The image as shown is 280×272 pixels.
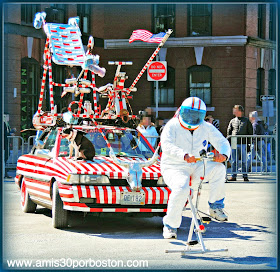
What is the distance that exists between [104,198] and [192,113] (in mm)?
1897

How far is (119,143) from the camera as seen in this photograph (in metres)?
10.7

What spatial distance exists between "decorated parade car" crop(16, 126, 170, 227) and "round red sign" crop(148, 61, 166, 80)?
8245mm

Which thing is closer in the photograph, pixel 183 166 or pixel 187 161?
pixel 187 161

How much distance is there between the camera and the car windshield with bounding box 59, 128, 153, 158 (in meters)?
10.5

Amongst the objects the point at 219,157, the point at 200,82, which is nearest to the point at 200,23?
the point at 200,82

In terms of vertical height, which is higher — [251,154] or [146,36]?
[146,36]

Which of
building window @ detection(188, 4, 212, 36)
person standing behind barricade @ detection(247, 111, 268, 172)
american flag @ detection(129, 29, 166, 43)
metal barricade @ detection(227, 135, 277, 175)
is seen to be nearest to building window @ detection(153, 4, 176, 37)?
building window @ detection(188, 4, 212, 36)

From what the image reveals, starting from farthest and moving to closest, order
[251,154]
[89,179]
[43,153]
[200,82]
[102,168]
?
1. [200,82]
2. [251,154]
3. [43,153]
4. [102,168]
5. [89,179]

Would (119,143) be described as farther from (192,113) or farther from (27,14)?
(27,14)

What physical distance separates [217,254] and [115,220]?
3.15 metres

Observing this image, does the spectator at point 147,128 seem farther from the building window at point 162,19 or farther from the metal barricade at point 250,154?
the building window at point 162,19

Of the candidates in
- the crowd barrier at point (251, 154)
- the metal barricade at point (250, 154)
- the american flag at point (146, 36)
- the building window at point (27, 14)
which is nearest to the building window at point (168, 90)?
the building window at point (27, 14)

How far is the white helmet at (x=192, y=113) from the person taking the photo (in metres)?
8.17

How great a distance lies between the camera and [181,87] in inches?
1126
